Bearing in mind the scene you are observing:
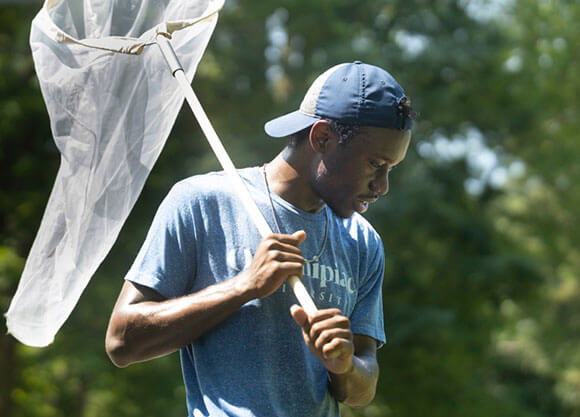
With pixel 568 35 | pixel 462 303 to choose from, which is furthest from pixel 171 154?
pixel 568 35

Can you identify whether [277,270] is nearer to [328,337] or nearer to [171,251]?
[328,337]

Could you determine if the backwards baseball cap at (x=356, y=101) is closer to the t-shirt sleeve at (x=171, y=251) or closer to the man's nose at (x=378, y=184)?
the man's nose at (x=378, y=184)

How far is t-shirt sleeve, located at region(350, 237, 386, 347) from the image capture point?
3170 millimetres

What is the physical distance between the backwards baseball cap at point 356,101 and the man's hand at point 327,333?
0.65 m

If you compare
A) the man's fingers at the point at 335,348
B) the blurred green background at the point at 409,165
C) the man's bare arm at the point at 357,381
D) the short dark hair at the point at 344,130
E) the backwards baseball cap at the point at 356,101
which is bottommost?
the blurred green background at the point at 409,165

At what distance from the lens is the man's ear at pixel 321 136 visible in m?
2.96

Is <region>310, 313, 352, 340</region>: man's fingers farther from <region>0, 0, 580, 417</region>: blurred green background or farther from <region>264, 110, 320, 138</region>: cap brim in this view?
<region>0, 0, 580, 417</region>: blurred green background

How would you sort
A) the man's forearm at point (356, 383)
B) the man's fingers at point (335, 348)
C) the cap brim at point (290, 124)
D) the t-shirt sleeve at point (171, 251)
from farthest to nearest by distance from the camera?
the cap brim at point (290, 124)
the man's forearm at point (356, 383)
the t-shirt sleeve at point (171, 251)
the man's fingers at point (335, 348)

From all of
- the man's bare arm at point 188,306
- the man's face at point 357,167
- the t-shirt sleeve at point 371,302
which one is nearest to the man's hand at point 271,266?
the man's bare arm at point 188,306

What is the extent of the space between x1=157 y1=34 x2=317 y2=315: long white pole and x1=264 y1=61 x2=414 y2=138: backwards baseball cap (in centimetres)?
20

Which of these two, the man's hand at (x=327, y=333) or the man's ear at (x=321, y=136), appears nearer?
the man's hand at (x=327, y=333)

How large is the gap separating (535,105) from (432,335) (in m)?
5.50

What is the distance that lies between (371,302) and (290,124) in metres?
0.66

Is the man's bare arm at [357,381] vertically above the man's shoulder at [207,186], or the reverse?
the man's shoulder at [207,186]
